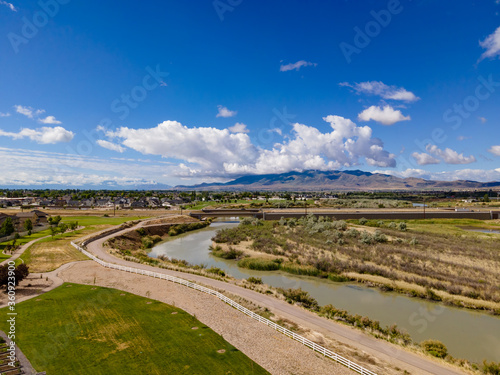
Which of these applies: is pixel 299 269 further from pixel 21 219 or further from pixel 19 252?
pixel 21 219

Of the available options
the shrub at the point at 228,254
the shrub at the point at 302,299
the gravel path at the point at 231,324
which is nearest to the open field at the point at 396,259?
the shrub at the point at 228,254

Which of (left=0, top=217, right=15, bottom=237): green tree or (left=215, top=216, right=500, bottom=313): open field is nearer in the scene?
(left=215, top=216, right=500, bottom=313): open field

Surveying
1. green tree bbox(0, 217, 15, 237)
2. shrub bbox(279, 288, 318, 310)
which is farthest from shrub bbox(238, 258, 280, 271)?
green tree bbox(0, 217, 15, 237)

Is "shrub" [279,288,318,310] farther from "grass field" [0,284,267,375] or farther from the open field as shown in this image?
the open field

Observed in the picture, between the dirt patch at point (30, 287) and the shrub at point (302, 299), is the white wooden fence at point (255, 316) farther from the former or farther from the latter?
the dirt patch at point (30, 287)

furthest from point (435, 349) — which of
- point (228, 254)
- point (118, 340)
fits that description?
point (228, 254)

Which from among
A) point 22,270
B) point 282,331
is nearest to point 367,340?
point 282,331

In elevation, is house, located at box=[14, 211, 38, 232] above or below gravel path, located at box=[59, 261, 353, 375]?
above
